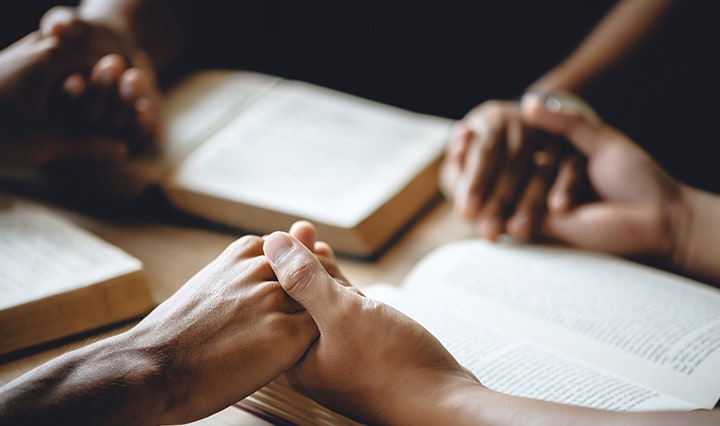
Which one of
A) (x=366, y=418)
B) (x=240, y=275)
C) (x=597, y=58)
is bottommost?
(x=366, y=418)

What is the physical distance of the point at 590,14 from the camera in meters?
1.68

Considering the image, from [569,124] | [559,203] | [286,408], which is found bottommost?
[286,408]

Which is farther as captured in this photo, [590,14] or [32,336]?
[590,14]

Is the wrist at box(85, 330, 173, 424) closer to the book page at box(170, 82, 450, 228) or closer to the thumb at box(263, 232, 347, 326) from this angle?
the thumb at box(263, 232, 347, 326)

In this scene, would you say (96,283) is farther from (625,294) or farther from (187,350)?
(625,294)

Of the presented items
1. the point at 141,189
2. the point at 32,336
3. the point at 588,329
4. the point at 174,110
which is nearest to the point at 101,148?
the point at 141,189

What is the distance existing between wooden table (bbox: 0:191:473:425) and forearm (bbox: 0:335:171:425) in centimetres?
27

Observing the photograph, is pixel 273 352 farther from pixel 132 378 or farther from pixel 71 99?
pixel 71 99

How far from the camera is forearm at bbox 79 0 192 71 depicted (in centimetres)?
137

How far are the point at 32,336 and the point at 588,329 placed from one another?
2.25 feet

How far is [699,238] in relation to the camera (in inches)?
40.3

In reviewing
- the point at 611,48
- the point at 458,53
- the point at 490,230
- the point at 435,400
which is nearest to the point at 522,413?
the point at 435,400

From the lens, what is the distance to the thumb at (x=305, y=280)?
73 centimetres

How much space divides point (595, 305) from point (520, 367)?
182 mm
